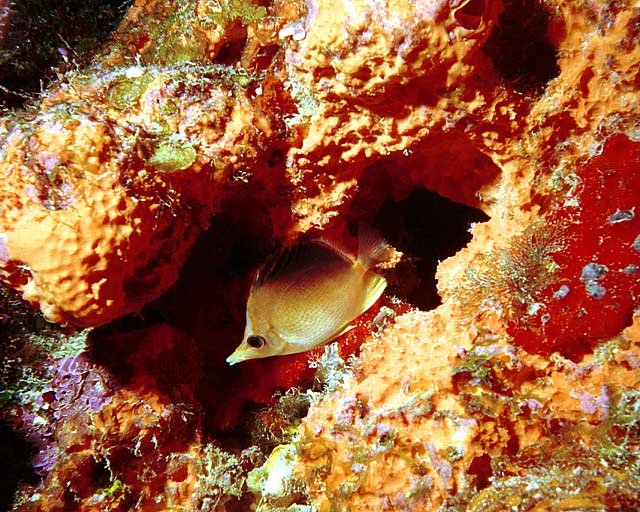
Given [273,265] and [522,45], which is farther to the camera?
[273,265]

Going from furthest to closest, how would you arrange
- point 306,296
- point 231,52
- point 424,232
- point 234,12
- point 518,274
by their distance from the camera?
point 424,232, point 306,296, point 231,52, point 234,12, point 518,274

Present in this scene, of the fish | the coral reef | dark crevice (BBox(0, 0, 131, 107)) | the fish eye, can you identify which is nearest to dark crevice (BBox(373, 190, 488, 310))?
the coral reef

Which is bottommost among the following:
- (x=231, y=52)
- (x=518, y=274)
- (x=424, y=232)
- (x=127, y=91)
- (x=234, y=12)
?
(x=424, y=232)

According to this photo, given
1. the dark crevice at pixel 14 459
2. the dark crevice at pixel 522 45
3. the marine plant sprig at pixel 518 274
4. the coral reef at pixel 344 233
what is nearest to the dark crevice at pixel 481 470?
the coral reef at pixel 344 233

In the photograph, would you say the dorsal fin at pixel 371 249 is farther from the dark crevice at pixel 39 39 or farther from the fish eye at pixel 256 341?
the dark crevice at pixel 39 39

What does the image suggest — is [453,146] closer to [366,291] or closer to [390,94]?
[390,94]

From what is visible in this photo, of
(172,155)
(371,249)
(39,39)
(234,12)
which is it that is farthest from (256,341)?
(39,39)

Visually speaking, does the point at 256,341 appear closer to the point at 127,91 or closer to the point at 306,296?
the point at 306,296
